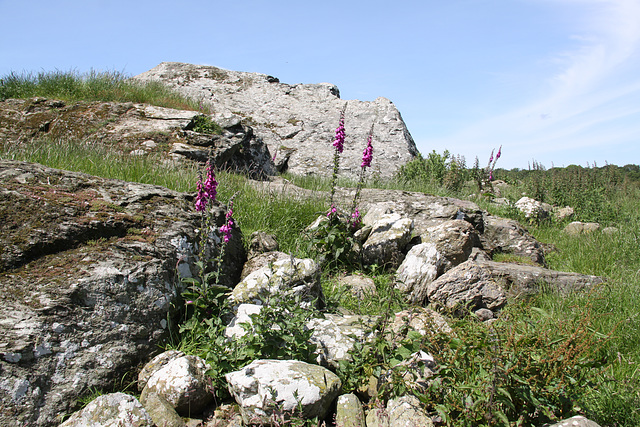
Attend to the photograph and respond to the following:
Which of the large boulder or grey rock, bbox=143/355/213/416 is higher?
the large boulder

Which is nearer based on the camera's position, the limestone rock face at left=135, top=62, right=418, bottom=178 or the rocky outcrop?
the rocky outcrop

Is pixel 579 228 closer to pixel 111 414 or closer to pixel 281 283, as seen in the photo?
pixel 281 283

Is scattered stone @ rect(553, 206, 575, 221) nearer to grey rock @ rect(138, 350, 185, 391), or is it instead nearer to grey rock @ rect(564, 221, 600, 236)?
grey rock @ rect(564, 221, 600, 236)

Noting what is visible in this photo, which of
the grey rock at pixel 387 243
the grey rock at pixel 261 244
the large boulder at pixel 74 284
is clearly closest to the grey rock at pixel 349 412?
the large boulder at pixel 74 284

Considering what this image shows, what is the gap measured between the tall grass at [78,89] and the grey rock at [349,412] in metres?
9.79

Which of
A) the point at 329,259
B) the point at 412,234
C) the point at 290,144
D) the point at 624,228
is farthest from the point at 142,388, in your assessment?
the point at 290,144

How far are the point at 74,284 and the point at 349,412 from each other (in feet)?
6.98

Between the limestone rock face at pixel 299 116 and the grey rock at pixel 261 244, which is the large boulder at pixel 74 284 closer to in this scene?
the grey rock at pixel 261 244

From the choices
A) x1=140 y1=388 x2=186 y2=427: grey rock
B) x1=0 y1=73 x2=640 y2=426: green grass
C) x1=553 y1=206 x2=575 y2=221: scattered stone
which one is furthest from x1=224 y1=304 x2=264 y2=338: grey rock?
x1=553 y1=206 x2=575 y2=221: scattered stone

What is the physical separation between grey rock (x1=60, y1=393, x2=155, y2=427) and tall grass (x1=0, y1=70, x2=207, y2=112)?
9.34 metres

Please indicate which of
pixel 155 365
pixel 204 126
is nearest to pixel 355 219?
pixel 155 365

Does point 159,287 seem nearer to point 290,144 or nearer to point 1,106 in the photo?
point 1,106

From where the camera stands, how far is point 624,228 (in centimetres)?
724

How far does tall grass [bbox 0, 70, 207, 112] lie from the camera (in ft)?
32.6
